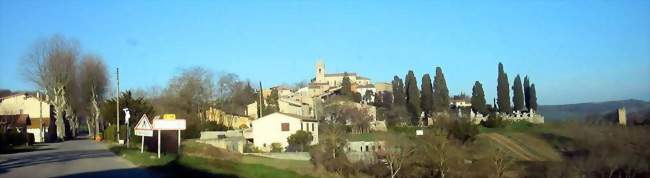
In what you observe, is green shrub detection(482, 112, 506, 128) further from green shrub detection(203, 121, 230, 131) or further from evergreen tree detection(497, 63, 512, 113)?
green shrub detection(203, 121, 230, 131)

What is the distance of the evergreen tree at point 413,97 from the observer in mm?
95062

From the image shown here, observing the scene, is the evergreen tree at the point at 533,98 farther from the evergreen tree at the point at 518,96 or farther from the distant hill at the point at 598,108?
the distant hill at the point at 598,108

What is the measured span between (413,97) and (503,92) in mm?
13122

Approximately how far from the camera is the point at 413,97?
315ft

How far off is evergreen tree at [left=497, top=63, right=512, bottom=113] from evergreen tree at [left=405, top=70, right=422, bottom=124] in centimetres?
1180

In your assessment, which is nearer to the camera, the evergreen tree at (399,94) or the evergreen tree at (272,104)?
the evergreen tree at (399,94)

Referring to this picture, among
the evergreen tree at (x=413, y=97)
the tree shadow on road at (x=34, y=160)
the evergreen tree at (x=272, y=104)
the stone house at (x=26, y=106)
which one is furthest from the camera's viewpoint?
the evergreen tree at (x=272, y=104)

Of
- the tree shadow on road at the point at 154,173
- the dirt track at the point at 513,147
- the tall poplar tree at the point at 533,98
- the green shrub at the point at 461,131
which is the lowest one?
the dirt track at the point at 513,147

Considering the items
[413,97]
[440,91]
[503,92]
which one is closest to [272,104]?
[413,97]

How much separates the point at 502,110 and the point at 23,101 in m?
73.7

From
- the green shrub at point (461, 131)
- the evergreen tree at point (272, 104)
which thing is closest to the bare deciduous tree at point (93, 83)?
the evergreen tree at point (272, 104)

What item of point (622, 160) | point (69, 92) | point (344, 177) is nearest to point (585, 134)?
point (622, 160)

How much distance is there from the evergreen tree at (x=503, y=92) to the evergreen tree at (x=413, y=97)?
11.8 meters

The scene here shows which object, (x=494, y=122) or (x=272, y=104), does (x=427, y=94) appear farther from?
(x=272, y=104)
